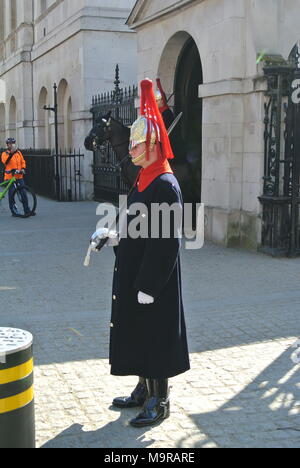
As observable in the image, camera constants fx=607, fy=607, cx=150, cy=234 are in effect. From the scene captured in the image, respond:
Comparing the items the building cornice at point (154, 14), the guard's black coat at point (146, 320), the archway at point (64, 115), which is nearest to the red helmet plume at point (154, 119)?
the guard's black coat at point (146, 320)

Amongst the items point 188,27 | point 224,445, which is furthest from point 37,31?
point 224,445

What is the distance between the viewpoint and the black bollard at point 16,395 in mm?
3057

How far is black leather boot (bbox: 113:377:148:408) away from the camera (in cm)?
422

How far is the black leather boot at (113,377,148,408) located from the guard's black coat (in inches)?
13.7

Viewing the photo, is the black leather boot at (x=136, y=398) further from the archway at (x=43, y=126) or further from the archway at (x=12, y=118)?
the archway at (x=12, y=118)

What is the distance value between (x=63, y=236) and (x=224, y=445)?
8298mm

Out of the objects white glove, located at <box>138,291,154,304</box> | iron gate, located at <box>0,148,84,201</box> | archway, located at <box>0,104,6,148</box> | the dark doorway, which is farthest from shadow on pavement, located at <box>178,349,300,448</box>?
archway, located at <box>0,104,6,148</box>

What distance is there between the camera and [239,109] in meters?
9.88

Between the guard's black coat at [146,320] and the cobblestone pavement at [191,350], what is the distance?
1.31 ft

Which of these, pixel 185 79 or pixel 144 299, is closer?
pixel 144 299

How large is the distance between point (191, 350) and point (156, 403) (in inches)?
55.1

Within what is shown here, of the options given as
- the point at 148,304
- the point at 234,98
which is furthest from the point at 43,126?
the point at 148,304

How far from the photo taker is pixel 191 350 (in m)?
5.37

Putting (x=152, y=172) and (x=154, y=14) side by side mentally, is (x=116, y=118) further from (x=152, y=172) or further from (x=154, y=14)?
(x=152, y=172)
